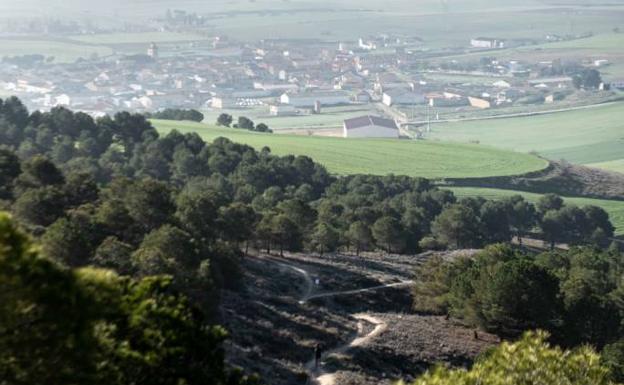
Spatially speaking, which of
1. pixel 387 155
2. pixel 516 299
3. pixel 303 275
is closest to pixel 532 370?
pixel 516 299

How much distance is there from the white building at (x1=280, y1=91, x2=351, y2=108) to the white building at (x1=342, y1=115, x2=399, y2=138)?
27667 mm

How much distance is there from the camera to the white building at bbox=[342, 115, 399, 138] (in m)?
102

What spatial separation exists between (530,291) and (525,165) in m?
53.9

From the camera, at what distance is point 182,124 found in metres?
86.7

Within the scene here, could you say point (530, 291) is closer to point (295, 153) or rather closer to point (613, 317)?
point (613, 317)

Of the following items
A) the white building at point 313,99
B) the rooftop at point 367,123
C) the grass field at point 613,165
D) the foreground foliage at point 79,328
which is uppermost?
the foreground foliage at point 79,328

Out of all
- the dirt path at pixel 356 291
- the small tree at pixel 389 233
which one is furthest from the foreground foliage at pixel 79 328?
the small tree at pixel 389 233

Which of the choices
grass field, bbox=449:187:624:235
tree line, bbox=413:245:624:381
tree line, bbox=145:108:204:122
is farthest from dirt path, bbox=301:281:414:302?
tree line, bbox=145:108:204:122

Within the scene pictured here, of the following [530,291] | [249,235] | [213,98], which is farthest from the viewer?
[213,98]

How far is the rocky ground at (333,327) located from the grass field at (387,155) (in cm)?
3723

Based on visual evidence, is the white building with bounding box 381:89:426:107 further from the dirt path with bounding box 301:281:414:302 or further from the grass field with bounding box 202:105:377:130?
the dirt path with bounding box 301:281:414:302

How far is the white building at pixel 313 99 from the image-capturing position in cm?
13312

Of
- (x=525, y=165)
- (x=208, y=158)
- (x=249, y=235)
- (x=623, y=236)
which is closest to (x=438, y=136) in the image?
(x=525, y=165)

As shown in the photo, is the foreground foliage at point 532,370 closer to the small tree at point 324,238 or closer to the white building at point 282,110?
the small tree at point 324,238
